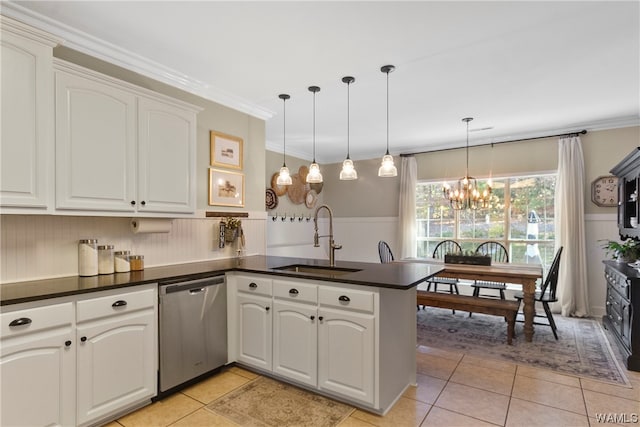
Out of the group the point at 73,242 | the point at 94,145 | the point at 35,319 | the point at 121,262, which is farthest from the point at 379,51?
the point at 35,319

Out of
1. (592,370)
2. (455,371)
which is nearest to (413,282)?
(455,371)

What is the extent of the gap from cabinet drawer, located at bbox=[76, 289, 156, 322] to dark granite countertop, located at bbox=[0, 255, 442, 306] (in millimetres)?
68

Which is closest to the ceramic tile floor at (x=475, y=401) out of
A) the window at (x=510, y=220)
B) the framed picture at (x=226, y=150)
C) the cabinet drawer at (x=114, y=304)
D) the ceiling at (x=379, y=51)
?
the cabinet drawer at (x=114, y=304)

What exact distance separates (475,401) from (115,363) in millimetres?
2466

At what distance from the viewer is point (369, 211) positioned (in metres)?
6.39

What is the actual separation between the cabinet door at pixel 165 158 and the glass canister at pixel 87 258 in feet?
1.35

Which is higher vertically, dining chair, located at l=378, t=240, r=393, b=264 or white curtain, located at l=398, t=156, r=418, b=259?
white curtain, located at l=398, t=156, r=418, b=259

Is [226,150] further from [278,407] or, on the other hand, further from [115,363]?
[278,407]

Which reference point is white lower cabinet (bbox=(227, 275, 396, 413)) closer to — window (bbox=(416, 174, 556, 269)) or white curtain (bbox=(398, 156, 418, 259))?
white curtain (bbox=(398, 156, 418, 259))

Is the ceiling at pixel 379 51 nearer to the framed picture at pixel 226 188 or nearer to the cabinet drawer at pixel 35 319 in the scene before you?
the framed picture at pixel 226 188

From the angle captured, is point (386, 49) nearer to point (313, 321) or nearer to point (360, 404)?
point (313, 321)

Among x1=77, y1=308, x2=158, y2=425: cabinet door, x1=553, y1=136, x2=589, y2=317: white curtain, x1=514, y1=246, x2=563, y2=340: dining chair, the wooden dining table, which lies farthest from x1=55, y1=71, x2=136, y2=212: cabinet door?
x1=553, y1=136, x2=589, y2=317: white curtain

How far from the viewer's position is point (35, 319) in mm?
1762

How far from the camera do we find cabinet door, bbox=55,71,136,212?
6.82ft
